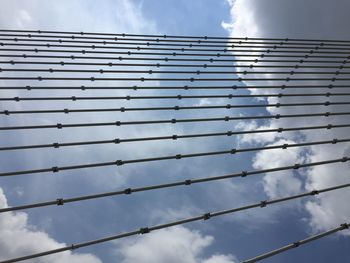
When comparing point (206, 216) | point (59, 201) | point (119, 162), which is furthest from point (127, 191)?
point (206, 216)

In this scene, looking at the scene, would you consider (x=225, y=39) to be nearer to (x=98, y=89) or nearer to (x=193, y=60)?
(x=193, y=60)

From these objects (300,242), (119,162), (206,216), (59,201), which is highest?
(119,162)

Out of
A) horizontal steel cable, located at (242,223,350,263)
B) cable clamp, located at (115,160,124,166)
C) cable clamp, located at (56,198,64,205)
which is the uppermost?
cable clamp, located at (115,160,124,166)

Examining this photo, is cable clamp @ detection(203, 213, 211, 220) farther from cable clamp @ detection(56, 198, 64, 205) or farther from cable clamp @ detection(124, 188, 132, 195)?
cable clamp @ detection(56, 198, 64, 205)

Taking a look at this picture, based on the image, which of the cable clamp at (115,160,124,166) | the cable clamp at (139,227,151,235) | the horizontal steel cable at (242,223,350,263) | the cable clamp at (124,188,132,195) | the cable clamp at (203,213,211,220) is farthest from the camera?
the cable clamp at (115,160,124,166)

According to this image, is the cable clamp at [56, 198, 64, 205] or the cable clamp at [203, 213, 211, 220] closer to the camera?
the cable clamp at [203, 213, 211, 220]

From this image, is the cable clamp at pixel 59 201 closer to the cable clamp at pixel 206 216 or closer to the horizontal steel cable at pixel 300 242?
the cable clamp at pixel 206 216

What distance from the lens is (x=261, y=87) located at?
17.1m

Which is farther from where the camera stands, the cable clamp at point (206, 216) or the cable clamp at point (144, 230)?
the cable clamp at point (206, 216)

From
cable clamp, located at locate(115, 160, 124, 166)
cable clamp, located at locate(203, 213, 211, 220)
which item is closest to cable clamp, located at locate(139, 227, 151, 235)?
cable clamp, located at locate(203, 213, 211, 220)

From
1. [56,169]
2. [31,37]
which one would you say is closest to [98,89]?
[56,169]

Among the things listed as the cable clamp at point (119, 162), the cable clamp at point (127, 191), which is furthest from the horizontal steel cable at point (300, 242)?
the cable clamp at point (119, 162)

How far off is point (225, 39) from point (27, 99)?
14.0 metres

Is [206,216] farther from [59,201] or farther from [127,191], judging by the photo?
[59,201]
